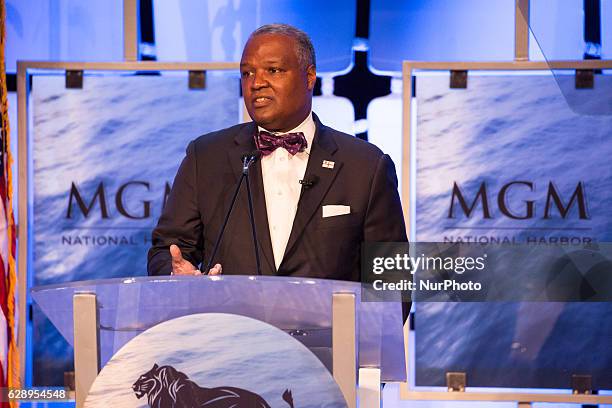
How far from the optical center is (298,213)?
279cm

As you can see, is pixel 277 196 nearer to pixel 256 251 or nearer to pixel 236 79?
pixel 256 251

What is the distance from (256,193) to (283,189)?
142 millimetres

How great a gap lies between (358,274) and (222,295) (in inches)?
46.5

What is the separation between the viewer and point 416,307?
13.4ft

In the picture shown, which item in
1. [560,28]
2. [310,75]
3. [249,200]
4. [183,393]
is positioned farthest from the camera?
[560,28]

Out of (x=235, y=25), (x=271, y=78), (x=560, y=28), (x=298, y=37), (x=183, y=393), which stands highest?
(x=235, y=25)

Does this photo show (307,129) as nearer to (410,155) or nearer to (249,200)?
(249,200)

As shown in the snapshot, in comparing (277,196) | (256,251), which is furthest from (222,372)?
(277,196)

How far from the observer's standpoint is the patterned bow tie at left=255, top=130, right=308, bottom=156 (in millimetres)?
2947

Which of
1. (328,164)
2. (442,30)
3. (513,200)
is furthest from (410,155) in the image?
(328,164)

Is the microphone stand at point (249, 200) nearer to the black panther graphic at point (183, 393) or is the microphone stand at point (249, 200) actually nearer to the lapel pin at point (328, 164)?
the lapel pin at point (328, 164)

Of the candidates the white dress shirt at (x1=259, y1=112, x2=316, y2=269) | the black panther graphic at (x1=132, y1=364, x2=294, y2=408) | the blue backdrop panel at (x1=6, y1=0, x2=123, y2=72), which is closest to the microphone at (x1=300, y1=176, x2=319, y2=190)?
the white dress shirt at (x1=259, y1=112, x2=316, y2=269)

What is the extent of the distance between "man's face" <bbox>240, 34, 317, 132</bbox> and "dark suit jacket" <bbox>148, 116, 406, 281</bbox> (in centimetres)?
16

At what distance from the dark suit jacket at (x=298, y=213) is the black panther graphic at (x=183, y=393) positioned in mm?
957
